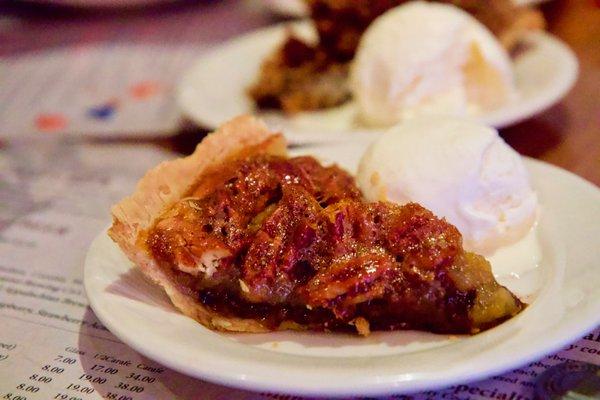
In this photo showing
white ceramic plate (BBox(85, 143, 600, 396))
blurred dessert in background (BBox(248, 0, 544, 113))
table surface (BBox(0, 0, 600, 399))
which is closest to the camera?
white ceramic plate (BBox(85, 143, 600, 396))

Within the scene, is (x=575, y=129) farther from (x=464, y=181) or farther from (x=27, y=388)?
(x=27, y=388)

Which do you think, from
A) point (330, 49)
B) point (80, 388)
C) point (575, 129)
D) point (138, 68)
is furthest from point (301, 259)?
point (138, 68)

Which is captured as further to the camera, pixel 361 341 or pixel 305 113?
pixel 305 113

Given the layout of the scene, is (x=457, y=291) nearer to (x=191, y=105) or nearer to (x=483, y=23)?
(x=191, y=105)

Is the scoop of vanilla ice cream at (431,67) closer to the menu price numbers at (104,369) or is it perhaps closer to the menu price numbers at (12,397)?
the menu price numbers at (104,369)

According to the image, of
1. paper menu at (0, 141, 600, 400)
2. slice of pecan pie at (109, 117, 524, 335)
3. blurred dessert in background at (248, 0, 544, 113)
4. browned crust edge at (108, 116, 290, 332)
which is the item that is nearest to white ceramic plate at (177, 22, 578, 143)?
blurred dessert in background at (248, 0, 544, 113)

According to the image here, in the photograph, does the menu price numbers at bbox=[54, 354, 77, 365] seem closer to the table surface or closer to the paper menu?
the paper menu
